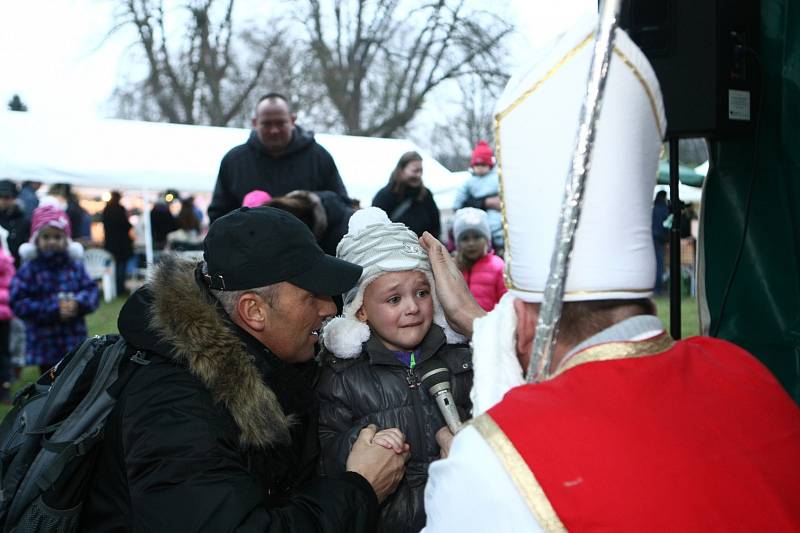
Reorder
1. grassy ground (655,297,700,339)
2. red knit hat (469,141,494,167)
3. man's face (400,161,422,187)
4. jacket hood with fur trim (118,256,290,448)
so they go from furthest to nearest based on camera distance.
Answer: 1. grassy ground (655,297,700,339)
2. red knit hat (469,141,494,167)
3. man's face (400,161,422,187)
4. jacket hood with fur trim (118,256,290,448)

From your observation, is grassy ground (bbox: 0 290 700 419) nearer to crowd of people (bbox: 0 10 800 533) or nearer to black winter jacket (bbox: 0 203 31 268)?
black winter jacket (bbox: 0 203 31 268)

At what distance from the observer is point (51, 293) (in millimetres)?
5738

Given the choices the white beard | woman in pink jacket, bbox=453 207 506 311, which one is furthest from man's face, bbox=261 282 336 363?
woman in pink jacket, bbox=453 207 506 311

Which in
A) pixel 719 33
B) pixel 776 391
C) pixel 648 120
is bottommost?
pixel 776 391

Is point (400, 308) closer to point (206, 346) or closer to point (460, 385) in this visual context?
point (460, 385)

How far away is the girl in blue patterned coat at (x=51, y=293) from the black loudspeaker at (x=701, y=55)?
15.3ft

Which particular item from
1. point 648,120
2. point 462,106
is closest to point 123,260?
point 462,106

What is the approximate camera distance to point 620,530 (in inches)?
41.9

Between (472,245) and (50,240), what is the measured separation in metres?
3.32

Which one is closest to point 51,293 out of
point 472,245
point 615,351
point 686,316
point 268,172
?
point 268,172

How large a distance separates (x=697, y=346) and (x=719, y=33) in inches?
71.3

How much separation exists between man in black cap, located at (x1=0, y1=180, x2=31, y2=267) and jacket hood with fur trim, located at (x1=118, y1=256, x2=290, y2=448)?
8.31m

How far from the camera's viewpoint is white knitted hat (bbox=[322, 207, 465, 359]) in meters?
2.51

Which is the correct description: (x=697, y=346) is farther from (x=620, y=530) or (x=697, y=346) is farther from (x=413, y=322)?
(x=413, y=322)
